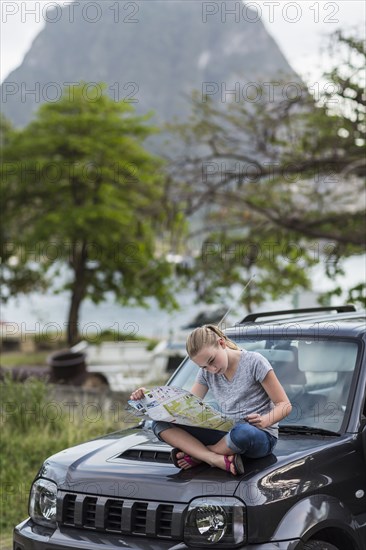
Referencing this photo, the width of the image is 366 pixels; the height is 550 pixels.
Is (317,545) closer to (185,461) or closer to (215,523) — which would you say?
(215,523)

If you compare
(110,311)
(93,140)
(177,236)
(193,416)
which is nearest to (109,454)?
(193,416)

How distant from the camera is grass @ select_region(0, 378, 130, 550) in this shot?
8.77m

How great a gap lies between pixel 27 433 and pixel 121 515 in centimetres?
584

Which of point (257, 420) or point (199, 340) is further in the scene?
point (199, 340)

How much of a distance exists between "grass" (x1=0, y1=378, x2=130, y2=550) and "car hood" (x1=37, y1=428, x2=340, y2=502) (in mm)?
3291

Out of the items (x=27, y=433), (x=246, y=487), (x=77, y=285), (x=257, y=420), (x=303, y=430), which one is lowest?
(x=27, y=433)

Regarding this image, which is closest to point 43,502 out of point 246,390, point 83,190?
point 246,390

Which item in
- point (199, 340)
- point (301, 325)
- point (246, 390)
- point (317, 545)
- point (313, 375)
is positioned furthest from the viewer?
point (301, 325)

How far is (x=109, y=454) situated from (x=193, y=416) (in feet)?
2.20

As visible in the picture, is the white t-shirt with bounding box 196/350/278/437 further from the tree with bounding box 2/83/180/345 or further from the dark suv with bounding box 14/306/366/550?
the tree with bounding box 2/83/180/345

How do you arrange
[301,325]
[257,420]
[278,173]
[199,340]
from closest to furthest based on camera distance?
[257,420] → [199,340] → [301,325] → [278,173]

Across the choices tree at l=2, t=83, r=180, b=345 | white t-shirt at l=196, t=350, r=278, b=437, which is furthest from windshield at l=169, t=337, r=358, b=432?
tree at l=2, t=83, r=180, b=345

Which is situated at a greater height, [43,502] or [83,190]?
[83,190]

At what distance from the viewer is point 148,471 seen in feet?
16.0
